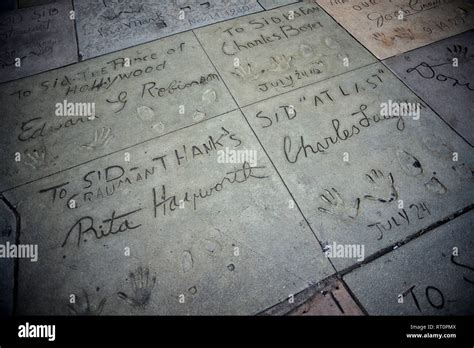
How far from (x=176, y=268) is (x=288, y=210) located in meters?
0.94

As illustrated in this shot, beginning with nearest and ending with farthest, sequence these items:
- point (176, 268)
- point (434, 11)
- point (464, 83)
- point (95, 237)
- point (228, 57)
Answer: point (176, 268) → point (95, 237) → point (464, 83) → point (228, 57) → point (434, 11)

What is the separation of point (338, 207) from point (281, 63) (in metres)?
1.77

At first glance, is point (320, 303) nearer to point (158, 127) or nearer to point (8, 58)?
point (158, 127)

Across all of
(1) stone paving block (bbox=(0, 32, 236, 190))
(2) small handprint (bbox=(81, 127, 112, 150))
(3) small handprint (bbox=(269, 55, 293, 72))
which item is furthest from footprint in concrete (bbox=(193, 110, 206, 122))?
(3) small handprint (bbox=(269, 55, 293, 72))

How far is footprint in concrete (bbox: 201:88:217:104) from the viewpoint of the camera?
2802 millimetres

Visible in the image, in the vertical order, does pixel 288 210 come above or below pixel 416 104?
below

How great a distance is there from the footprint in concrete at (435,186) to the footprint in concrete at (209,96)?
2067 mm

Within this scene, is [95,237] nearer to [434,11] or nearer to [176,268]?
[176,268]

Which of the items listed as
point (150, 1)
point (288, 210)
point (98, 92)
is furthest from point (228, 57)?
point (288, 210)

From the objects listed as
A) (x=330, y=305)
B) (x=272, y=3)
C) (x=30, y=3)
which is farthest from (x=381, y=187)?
(x=30, y=3)

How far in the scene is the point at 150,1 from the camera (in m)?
3.85

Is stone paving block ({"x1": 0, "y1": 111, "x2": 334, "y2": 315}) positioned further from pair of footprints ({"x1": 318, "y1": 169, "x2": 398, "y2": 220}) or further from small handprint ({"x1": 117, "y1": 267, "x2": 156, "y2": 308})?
pair of footprints ({"x1": 318, "y1": 169, "x2": 398, "y2": 220})
